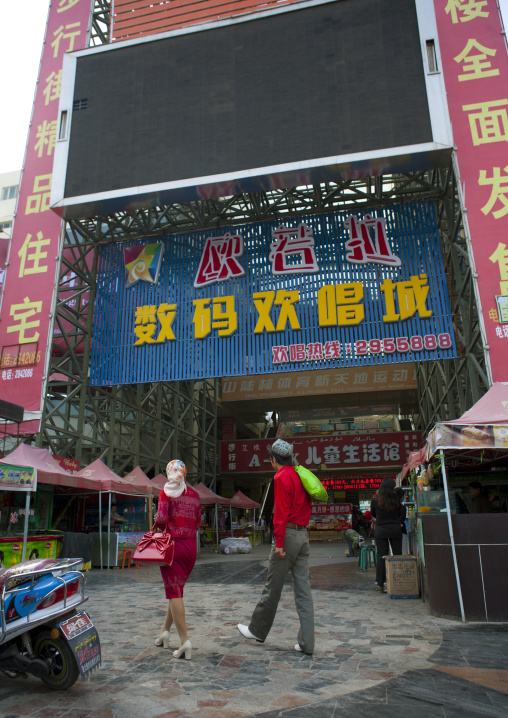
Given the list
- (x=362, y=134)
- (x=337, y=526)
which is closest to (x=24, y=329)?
(x=362, y=134)

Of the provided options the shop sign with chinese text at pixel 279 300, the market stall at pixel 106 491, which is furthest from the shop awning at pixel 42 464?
the shop sign with chinese text at pixel 279 300

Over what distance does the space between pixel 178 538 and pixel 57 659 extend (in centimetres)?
116

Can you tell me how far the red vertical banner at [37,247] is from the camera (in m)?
14.0

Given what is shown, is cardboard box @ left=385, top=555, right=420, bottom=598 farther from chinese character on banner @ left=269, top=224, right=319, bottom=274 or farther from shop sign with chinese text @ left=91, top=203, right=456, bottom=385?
chinese character on banner @ left=269, top=224, right=319, bottom=274

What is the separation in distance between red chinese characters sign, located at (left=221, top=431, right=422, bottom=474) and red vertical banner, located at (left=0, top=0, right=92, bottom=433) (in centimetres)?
1362

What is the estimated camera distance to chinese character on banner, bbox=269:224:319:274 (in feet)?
47.5

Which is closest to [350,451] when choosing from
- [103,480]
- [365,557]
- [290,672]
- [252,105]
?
[365,557]

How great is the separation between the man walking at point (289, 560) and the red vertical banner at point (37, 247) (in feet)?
34.6

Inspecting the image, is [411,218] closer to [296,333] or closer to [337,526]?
[296,333]

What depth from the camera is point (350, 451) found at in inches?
1006

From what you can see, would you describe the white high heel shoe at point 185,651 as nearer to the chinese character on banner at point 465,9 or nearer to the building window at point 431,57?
the building window at point 431,57

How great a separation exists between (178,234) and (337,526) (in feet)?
50.8

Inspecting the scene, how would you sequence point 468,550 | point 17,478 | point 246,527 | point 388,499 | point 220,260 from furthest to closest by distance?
point 246,527, point 220,260, point 17,478, point 388,499, point 468,550

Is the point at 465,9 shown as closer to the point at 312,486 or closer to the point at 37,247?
the point at 37,247
